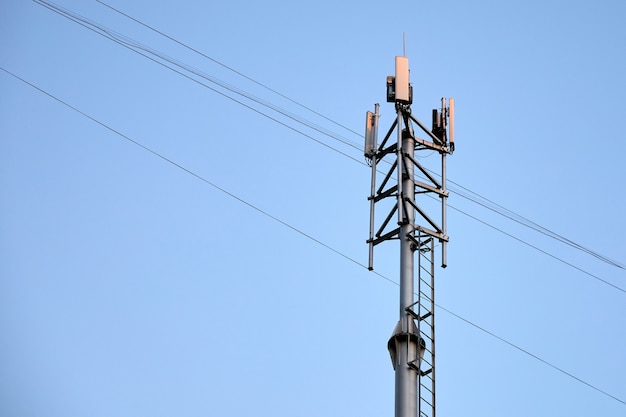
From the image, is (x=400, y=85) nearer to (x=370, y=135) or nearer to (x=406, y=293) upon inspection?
(x=370, y=135)

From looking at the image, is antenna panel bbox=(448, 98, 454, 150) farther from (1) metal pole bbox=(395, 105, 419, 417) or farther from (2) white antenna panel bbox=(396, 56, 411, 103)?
(2) white antenna panel bbox=(396, 56, 411, 103)

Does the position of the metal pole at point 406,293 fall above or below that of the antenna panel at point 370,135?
below

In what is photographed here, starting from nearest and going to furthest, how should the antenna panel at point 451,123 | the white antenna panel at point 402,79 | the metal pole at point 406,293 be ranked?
the metal pole at point 406,293 < the white antenna panel at point 402,79 < the antenna panel at point 451,123

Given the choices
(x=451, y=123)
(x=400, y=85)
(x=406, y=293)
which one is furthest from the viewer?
(x=451, y=123)

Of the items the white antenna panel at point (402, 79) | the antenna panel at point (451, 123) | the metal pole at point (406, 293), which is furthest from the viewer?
the antenna panel at point (451, 123)

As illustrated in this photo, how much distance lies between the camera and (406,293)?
17.8 m

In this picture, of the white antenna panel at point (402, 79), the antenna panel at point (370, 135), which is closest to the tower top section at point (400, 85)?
the white antenna panel at point (402, 79)

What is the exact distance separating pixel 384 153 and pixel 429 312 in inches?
156

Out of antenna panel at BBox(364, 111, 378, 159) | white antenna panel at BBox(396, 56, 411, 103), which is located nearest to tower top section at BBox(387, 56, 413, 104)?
white antenna panel at BBox(396, 56, 411, 103)

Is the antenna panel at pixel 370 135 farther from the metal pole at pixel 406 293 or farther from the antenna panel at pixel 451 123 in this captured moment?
the antenna panel at pixel 451 123

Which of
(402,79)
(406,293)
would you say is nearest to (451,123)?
(402,79)

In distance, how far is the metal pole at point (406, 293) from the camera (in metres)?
16.6

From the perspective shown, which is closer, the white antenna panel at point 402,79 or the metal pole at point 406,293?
the metal pole at point 406,293

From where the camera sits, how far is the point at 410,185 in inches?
755
